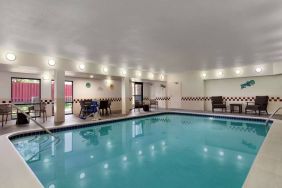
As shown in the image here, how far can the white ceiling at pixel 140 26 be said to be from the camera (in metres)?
2.56

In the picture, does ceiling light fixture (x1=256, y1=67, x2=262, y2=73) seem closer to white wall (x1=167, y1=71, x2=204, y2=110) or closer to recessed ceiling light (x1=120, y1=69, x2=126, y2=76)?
white wall (x1=167, y1=71, x2=204, y2=110)

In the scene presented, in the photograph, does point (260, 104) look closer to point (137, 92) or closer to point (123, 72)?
Answer: point (123, 72)

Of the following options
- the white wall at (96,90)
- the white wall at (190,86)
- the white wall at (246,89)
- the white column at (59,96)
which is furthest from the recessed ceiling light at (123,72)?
the white wall at (246,89)

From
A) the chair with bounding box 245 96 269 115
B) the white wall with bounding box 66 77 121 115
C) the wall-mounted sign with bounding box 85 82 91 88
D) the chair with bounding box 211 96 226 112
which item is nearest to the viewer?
the chair with bounding box 245 96 269 115

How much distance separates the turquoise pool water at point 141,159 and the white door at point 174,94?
5.90 metres

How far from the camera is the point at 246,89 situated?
329 inches

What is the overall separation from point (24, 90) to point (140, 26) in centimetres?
664

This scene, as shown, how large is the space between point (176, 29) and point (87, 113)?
18.3 ft

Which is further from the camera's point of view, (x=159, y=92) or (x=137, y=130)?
(x=159, y=92)

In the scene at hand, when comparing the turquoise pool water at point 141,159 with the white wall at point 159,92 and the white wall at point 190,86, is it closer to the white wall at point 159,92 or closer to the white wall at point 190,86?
the white wall at point 190,86

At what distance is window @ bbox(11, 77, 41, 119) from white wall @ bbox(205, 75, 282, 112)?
8.82 meters

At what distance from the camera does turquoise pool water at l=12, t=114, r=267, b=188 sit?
2.30 meters

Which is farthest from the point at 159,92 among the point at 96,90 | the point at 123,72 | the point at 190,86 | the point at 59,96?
the point at 59,96

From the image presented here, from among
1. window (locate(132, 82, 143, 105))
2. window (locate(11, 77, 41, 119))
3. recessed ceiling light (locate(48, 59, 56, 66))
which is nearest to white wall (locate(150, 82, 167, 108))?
window (locate(132, 82, 143, 105))
